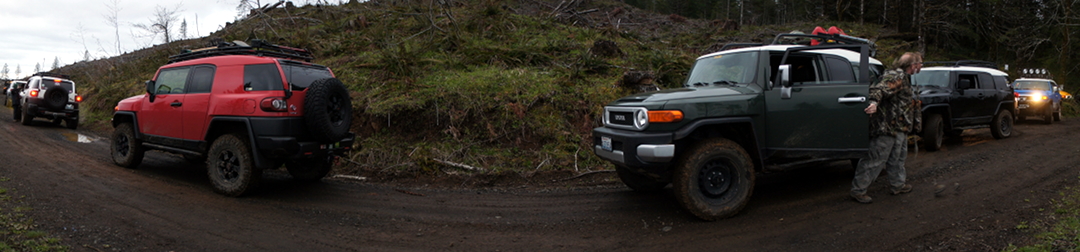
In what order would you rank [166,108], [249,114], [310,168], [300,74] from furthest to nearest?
[310,168] < [166,108] < [300,74] < [249,114]

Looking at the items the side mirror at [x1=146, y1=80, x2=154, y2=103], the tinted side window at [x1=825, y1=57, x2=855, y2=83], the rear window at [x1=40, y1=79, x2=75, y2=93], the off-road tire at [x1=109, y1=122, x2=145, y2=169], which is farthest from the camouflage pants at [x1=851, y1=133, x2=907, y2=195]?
the rear window at [x1=40, y1=79, x2=75, y2=93]

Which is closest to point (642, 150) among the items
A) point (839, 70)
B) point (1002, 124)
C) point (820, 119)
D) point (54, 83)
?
point (820, 119)

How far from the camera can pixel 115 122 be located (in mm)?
8508

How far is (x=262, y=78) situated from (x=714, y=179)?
5.34 m

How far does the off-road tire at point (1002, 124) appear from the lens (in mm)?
10915

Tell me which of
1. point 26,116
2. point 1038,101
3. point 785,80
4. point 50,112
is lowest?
point 1038,101

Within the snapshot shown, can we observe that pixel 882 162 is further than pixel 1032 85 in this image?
No

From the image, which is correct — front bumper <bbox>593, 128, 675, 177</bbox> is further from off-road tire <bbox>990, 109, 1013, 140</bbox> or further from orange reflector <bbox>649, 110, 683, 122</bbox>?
off-road tire <bbox>990, 109, 1013, 140</bbox>

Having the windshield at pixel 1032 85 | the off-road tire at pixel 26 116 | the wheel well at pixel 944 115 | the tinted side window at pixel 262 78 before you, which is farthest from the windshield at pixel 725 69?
the off-road tire at pixel 26 116

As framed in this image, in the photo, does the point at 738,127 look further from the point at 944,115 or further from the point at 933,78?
the point at 933,78

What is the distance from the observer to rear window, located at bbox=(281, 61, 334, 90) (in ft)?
21.3

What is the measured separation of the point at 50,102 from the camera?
1495cm

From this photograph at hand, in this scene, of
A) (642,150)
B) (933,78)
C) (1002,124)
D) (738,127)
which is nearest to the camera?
(642,150)

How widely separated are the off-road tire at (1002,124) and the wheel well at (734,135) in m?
8.88
